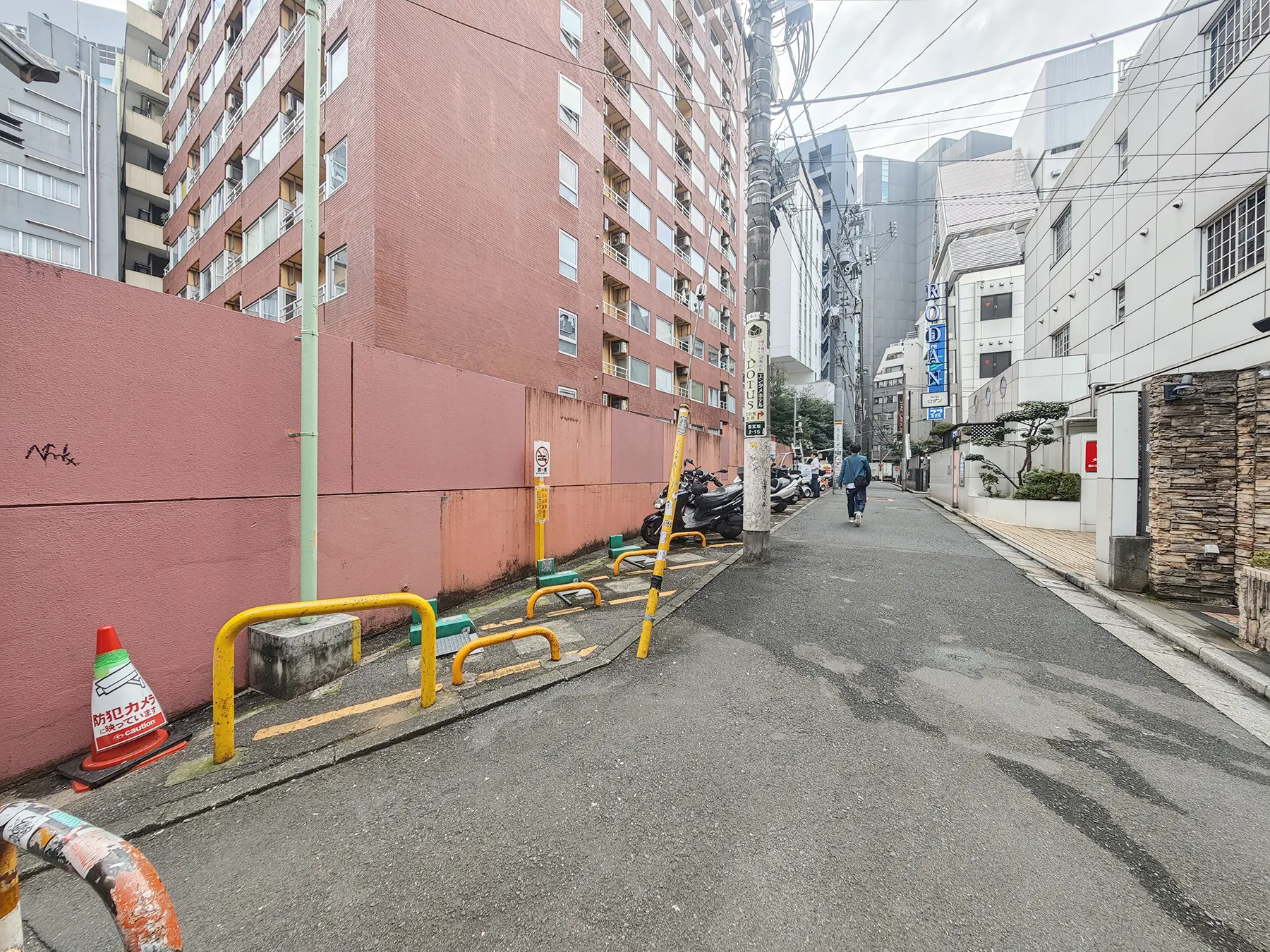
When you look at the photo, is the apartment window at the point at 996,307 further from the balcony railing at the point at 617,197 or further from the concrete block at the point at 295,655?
the concrete block at the point at 295,655

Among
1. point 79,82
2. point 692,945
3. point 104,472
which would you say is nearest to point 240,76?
point 79,82

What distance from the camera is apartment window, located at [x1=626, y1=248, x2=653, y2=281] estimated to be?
76.0 feet

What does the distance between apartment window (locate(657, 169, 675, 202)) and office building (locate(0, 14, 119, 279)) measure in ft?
85.0

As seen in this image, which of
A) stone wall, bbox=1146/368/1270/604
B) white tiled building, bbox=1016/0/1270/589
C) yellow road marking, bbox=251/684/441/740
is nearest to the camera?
yellow road marking, bbox=251/684/441/740

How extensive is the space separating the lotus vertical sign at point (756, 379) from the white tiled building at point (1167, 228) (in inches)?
174

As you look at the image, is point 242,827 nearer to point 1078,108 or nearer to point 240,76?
point 240,76

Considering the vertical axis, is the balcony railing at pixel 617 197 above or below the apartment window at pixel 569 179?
above

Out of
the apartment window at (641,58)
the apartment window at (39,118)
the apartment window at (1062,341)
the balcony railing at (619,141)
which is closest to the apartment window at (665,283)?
the balcony railing at (619,141)

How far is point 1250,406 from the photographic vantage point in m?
5.27

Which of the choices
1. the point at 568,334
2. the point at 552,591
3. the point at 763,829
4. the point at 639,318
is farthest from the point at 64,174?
the point at 763,829

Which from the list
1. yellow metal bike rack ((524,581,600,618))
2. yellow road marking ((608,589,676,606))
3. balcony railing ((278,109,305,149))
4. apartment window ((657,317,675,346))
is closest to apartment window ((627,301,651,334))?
apartment window ((657,317,675,346))

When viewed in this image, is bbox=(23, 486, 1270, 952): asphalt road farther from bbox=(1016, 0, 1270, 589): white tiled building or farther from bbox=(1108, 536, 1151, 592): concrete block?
bbox=(1016, 0, 1270, 589): white tiled building

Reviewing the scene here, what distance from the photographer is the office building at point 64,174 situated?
20.9 m

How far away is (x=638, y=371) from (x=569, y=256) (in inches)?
276
